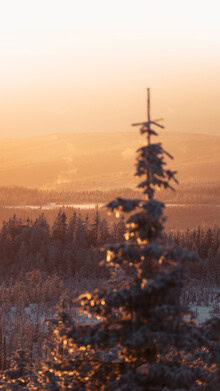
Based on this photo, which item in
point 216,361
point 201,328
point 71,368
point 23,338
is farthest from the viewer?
point 23,338

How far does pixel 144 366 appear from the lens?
2677 cm

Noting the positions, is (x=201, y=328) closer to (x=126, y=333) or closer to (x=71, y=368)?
(x=126, y=333)

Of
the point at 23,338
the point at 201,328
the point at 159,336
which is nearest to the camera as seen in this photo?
the point at 159,336

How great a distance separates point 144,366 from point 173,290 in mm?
3512

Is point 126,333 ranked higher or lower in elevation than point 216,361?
higher

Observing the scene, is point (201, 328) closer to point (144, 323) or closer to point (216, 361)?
point (144, 323)

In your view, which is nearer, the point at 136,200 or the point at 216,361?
the point at 136,200

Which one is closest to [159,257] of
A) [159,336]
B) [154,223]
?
[154,223]

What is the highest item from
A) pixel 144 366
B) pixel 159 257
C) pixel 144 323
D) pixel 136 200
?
pixel 136 200

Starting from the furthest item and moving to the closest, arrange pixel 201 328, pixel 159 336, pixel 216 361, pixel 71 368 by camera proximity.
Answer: pixel 216 361 < pixel 71 368 < pixel 201 328 < pixel 159 336

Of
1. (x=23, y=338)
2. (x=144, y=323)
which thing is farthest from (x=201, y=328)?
(x=23, y=338)

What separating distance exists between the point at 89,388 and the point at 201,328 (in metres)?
6.40

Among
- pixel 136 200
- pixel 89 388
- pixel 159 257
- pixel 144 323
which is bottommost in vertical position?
pixel 89 388

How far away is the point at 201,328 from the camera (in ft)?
93.6
